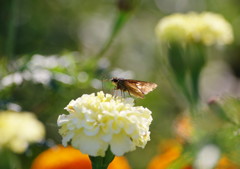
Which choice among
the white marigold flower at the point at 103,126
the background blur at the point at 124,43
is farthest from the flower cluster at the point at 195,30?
the white marigold flower at the point at 103,126

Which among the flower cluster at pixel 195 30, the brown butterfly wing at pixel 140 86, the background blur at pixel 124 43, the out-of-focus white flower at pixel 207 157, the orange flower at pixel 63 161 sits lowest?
the out-of-focus white flower at pixel 207 157

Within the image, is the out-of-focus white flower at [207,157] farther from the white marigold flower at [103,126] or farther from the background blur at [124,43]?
the background blur at [124,43]

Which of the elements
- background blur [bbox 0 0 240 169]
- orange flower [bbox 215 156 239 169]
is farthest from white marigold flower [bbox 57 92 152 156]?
background blur [bbox 0 0 240 169]

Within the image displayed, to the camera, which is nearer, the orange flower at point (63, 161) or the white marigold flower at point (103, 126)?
the white marigold flower at point (103, 126)

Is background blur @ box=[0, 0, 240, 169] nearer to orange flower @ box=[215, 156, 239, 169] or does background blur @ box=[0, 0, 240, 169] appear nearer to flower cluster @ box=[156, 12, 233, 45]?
flower cluster @ box=[156, 12, 233, 45]

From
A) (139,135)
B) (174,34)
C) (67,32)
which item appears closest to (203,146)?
(139,135)

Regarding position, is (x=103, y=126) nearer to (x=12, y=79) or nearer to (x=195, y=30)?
(x=12, y=79)
